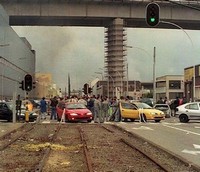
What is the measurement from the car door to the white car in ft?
9.60

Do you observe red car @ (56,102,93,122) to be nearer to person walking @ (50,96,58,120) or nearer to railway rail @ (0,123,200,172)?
person walking @ (50,96,58,120)

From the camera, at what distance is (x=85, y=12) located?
59406mm

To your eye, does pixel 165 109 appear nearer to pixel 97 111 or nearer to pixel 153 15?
pixel 97 111

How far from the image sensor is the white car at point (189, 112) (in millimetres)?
31266

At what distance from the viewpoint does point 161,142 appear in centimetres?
1795

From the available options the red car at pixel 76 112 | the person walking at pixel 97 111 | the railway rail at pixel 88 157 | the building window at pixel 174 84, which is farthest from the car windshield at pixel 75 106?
the building window at pixel 174 84

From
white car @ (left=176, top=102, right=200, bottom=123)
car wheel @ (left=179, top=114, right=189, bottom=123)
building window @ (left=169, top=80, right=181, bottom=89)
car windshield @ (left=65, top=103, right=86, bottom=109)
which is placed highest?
building window @ (left=169, top=80, right=181, bottom=89)

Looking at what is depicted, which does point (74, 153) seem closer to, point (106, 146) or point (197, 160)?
point (106, 146)

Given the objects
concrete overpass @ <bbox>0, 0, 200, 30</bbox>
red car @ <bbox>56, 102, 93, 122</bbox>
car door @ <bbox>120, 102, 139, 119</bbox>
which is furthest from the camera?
concrete overpass @ <bbox>0, 0, 200, 30</bbox>

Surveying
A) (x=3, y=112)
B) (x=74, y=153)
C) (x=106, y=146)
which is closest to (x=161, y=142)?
(x=106, y=146)

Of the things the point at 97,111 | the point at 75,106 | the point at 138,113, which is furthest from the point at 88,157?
the point at 138,113

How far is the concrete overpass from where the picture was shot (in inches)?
2233

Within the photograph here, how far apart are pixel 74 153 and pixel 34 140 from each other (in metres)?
4.76

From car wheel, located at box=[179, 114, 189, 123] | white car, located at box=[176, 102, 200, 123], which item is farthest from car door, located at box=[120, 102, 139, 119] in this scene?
car wheel, located at box=[179, 114, 189, 123]
